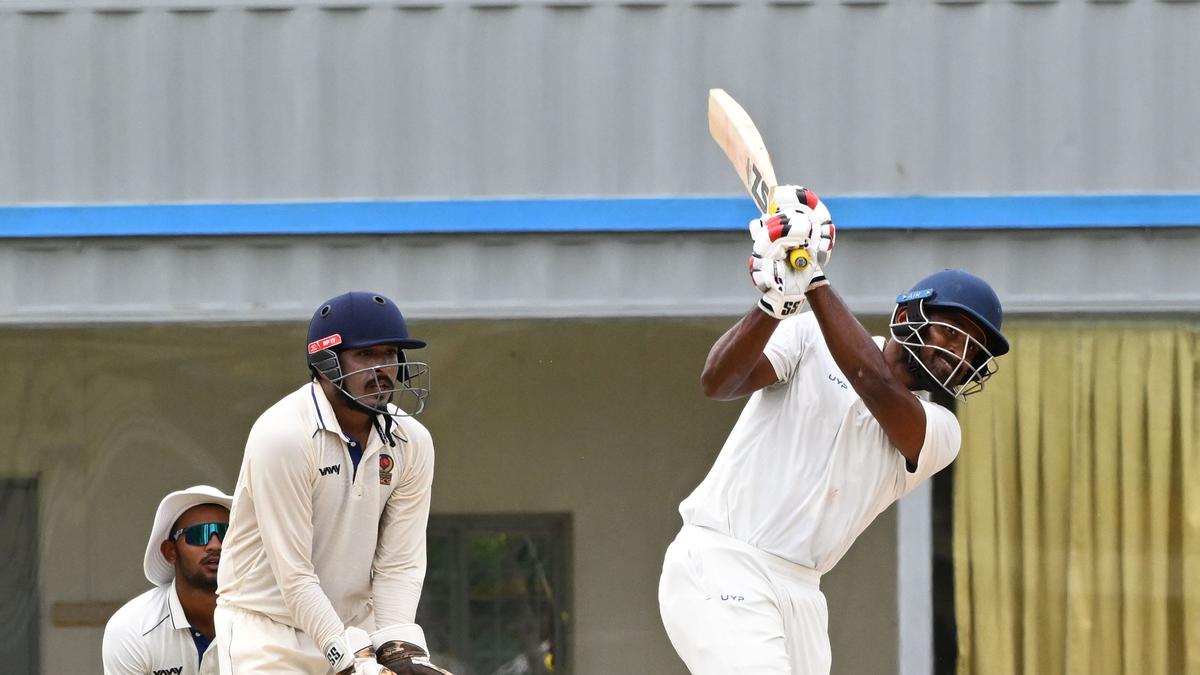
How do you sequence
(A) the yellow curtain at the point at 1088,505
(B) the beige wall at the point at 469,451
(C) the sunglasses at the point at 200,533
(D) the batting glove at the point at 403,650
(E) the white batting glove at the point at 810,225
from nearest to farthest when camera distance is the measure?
(E) the white batting glove at the point at 810,225, (D) the batting glove at the point at 403,650, (C) the sunglasses at the point at 200,533, (A) the yellow curtain at the point at 1088,505, (B) the beige wall at the point at 469,451

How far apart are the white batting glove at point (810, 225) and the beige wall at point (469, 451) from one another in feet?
10.6

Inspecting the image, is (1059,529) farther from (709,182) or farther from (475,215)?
(475,215)

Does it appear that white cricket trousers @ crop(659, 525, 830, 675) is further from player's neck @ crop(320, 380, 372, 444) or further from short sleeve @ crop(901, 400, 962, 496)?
player's neck @ crop(320, 380, 372, 444)

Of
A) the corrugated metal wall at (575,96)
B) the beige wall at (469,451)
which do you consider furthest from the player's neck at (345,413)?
the beige wall at (469,451)

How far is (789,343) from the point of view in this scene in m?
4.20

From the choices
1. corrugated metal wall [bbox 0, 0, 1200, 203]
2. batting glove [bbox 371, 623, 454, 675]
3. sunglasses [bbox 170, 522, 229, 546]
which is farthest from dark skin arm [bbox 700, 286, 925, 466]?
corrugated metal wall [bbox 0, 0, 1200, 203]

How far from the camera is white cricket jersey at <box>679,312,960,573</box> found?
4.10 meters

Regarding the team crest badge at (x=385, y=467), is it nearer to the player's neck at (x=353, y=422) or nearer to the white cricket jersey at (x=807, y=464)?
the player's neck at (x=353, y=422)

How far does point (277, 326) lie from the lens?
6770 millimetres

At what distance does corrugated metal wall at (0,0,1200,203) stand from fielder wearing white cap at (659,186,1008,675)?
2.55 meters

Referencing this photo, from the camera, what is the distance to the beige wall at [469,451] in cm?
713

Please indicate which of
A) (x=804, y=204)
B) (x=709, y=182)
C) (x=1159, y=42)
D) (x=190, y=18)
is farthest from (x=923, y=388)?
(x=190, y=18)

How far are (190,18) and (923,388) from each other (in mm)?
3856

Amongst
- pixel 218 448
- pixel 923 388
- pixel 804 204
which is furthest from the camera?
pixel 218 448
